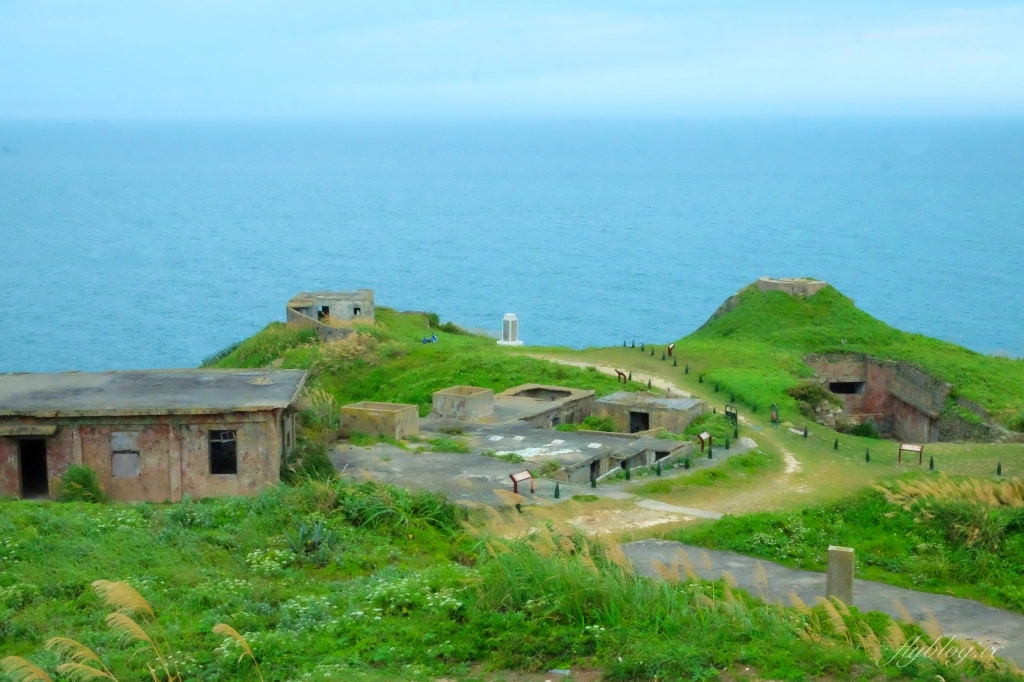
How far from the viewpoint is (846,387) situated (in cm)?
5334

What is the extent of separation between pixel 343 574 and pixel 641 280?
10920 cm

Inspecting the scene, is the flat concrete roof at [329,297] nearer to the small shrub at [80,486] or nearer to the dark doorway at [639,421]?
the dark doorway at [639,421]

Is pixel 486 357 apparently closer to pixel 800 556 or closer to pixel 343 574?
pixel 800 556

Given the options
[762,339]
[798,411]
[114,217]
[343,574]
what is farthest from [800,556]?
[114,217]

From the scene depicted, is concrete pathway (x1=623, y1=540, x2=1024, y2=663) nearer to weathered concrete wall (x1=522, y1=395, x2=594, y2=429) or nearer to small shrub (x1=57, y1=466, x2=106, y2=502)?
small shrub (x1=57, y1=466, x2=106, y2=502)

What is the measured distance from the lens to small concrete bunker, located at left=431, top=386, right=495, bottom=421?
38406mm

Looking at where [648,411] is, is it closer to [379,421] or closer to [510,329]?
[379,421]

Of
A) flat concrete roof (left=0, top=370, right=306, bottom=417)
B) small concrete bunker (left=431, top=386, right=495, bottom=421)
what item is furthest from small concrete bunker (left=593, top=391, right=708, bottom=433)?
flat concrete roof (left=0, top=370, right=306, bottom=417)

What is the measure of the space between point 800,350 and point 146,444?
32.7m

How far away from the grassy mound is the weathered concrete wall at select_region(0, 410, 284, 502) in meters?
20.0

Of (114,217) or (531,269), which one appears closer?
(531,269)

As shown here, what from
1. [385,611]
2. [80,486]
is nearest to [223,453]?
[80,486]

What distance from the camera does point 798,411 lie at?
43.1 meters

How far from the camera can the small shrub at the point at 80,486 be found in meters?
26.7
